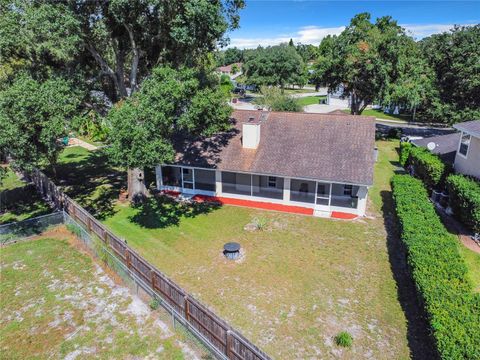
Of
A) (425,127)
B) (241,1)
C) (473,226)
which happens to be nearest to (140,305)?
(241,1)

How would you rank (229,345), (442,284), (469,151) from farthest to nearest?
(469,151) < (442,284) < (229,345)

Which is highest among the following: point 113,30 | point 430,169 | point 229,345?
point 113,30

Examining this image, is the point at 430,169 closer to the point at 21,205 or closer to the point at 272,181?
the point at 272,181

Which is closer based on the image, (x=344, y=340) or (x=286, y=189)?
(x=344, y=340)

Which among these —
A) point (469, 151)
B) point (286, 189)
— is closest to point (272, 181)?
point (286, 189)

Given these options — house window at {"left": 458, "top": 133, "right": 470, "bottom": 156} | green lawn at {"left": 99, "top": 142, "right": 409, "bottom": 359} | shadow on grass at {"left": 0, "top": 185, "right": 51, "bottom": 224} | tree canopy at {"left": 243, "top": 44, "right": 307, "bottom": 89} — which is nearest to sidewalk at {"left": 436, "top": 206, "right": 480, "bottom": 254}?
green lawn at {"left": 99, "top": 142, "right": 409, "bottom": 359}

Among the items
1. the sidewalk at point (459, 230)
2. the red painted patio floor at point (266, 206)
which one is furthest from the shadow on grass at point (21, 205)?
the sidewalk at point (459, 230)

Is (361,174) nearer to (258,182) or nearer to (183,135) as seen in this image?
(258,182)

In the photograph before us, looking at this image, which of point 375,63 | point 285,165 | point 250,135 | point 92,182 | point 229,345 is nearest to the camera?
point 229,345
